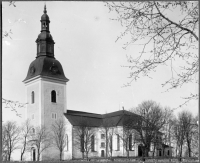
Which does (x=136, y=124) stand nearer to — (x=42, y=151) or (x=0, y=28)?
(x=42, y=151)

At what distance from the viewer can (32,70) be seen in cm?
4750

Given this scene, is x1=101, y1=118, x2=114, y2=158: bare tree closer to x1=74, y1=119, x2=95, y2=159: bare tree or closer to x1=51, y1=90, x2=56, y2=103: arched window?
x1=74, y1=119, x2=95, y2=159: bare tree

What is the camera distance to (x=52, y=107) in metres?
47.8

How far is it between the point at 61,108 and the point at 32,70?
8618 mm

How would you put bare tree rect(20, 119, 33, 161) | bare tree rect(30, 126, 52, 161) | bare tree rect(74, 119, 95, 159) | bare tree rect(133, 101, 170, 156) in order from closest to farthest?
bare tree rect(133, 101, 170, 156), bare tree rect(20, 119, 33, 161), bare tree rect(30, 126, 52, 161), bare tree rect(74, 119, 95, 159)

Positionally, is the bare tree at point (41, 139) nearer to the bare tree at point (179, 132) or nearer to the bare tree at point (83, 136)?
the bare tree at point (83, 136)

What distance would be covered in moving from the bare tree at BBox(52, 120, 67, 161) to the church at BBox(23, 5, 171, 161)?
1.18m

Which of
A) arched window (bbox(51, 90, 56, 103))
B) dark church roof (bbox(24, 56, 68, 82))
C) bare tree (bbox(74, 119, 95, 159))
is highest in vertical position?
dark church roof (bbox(24, 56, 68, 82))

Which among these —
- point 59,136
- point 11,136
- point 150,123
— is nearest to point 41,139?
point 59,136

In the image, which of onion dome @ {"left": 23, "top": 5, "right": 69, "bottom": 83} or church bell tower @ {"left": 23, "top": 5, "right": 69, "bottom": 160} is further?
onion dome @ {"left": 23, "top": 5, "right": 69, "bottom": 83}

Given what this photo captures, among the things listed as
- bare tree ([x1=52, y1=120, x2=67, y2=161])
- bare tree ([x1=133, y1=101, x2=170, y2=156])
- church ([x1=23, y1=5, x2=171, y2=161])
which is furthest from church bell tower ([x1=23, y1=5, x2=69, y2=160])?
bare tree ([x1=133, y1=101, x2=170, y2=156])

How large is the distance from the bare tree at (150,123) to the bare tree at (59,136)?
12036mm

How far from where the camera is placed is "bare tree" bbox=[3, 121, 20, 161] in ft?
107

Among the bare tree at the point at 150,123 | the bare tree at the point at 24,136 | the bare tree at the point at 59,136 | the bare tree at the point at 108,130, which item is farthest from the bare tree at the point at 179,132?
the bare tree at the point at 24,136
